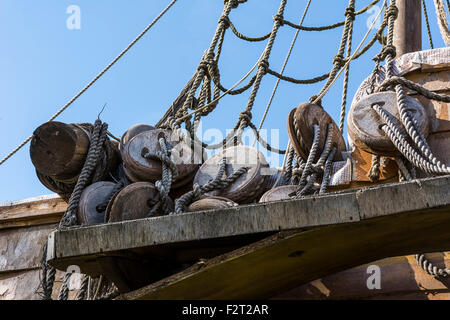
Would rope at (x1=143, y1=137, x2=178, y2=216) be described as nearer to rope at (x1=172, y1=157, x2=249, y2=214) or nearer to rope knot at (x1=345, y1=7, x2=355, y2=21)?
rope at (x1=172, y1=157, x2=249, y2=214)

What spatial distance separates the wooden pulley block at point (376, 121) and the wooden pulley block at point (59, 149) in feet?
4.55

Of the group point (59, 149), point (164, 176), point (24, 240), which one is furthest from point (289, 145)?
point (24, 240)

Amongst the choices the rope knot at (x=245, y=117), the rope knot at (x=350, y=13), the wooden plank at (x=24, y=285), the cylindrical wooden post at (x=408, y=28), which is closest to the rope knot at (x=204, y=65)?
the rope knot at (x=245, y=117)

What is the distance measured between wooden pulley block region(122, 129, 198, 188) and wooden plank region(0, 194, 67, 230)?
0.64 metres

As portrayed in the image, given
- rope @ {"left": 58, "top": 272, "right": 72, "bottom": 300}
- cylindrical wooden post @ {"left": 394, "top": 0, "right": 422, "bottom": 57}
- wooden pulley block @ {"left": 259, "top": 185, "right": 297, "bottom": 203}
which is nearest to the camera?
wooden pulley block @ {"left": 259, "top": 185, "right": 297, "bottom": 203}

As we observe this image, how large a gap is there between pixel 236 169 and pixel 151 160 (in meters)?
0.42

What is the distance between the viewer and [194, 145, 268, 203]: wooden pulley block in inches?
150

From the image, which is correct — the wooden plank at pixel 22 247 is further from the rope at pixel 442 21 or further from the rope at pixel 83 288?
the rope at pixel 442 21

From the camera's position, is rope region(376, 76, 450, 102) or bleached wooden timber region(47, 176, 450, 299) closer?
bleached wooden timber region(47, 176, 450, 299)

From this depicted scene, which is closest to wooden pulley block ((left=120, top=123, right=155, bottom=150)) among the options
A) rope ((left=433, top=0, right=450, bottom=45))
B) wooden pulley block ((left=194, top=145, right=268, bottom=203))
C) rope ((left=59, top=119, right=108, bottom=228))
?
rope ((left=59, top=119, right=108, bottom=228))

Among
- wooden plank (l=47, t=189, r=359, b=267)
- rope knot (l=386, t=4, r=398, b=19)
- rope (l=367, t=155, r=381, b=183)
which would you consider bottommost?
wooden plank (l=47, t=189, r=359, b=267)

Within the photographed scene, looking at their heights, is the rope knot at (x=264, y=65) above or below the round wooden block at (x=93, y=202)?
above

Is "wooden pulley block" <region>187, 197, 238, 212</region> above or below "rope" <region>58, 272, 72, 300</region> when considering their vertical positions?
above

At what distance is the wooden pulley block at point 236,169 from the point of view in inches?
150
